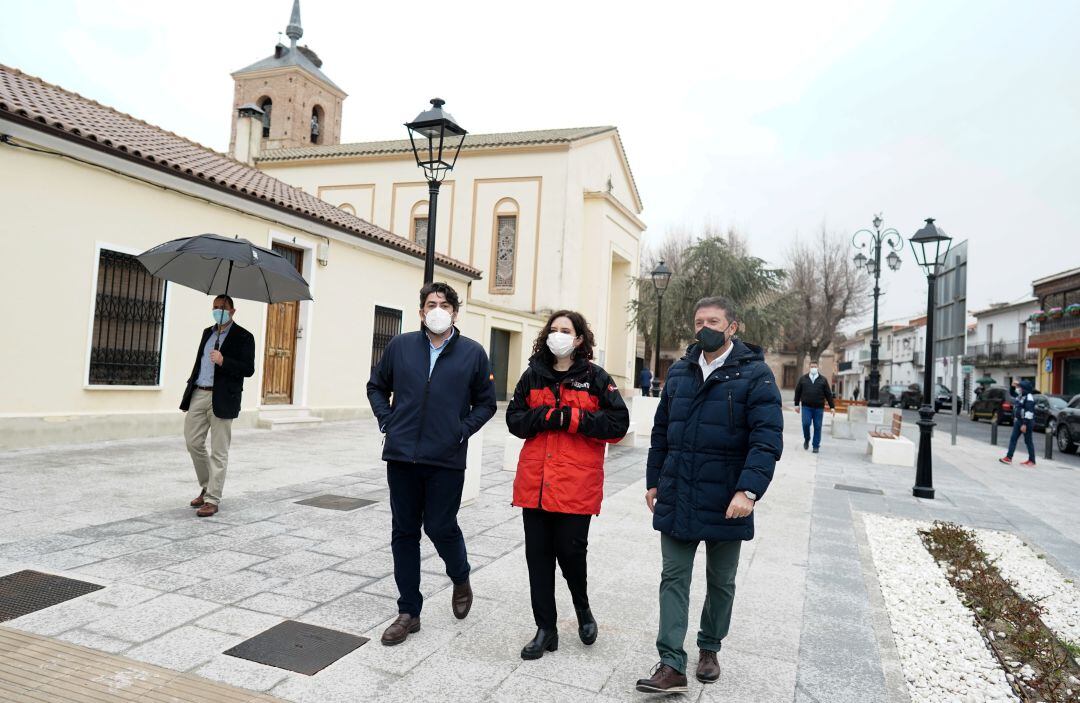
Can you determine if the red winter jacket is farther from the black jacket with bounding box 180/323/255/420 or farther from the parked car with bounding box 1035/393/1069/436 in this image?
the parked car with bounding box 1035/393/1069/436

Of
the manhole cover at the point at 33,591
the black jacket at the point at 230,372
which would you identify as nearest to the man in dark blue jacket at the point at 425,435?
the manhole cover at the point at 33,591

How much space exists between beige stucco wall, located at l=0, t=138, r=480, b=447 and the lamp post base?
10.5 m

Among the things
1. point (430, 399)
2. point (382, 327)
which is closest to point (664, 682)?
point (430, 399)

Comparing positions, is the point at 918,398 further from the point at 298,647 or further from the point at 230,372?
the point at 298,647

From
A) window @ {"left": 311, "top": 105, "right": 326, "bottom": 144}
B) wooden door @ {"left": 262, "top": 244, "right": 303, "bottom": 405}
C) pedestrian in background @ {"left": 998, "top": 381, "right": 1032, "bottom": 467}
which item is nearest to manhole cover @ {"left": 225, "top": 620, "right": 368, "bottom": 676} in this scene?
wooden door @ {"left": 262, "top": 244, "right": 303, "bottom": 405}

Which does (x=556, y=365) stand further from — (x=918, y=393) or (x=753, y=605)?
(x=918, y=393)

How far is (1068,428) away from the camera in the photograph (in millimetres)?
17000

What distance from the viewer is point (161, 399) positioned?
10477mm

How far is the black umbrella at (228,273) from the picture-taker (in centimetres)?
594

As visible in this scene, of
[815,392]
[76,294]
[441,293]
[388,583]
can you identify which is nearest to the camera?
[441,293]

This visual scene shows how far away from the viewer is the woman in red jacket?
130 inches

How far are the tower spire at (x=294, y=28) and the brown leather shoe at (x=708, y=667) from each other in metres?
46.2

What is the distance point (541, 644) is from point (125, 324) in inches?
355

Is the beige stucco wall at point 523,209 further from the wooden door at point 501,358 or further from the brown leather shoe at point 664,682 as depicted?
the brown leather shoe at point 664,682
